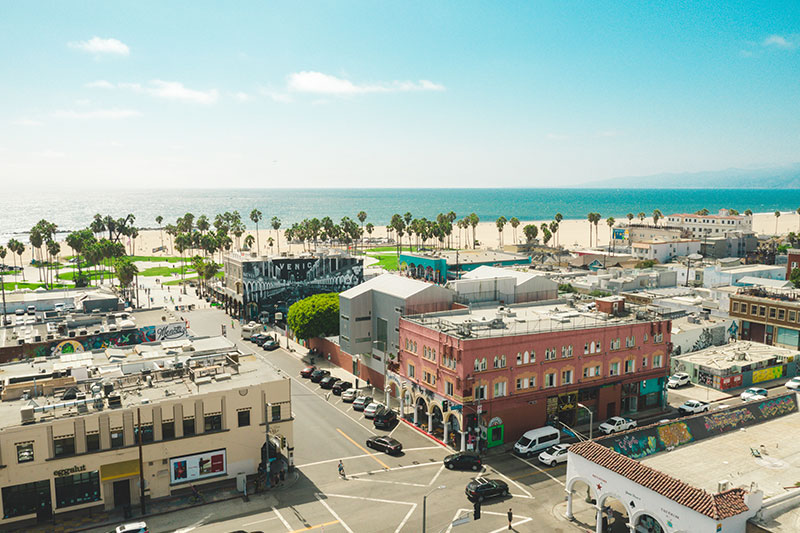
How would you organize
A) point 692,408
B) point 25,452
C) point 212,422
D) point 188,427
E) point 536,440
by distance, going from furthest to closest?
point 692,408, point 536,440, point 212,422, point 188,427, point 25,452

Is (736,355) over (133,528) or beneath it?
over

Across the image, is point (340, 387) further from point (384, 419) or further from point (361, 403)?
point (384, 419)

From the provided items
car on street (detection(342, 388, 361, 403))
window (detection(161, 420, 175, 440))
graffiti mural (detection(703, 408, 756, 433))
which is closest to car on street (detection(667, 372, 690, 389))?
graffiti mural (detection(703, 408, 756, 433))

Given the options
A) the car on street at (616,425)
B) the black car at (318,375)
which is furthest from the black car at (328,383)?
the car on street at (616,425)

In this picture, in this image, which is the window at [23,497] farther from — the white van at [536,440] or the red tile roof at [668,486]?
the white van at [536,440]

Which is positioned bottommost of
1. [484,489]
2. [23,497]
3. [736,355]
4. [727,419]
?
[484,489]

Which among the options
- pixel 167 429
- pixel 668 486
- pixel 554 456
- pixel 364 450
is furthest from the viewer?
pixel 364 450

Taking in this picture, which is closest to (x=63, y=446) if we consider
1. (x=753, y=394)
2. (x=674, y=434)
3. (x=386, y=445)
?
(x=386, y=445)
